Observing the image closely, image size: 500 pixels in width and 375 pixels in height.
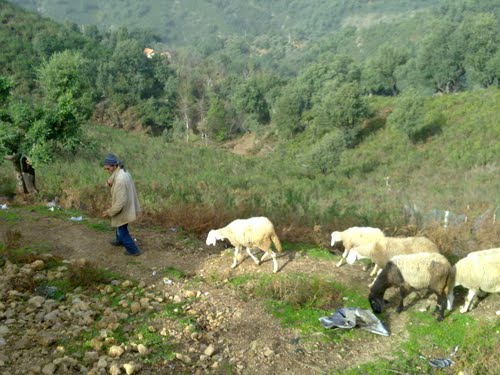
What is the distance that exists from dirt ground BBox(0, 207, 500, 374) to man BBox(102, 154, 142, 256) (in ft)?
1.69

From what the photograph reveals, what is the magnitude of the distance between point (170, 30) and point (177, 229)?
186462 mm

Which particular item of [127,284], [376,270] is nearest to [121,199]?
[127,284]

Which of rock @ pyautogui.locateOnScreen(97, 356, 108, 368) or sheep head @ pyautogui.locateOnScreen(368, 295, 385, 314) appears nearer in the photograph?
rock @ pyautogui.locateOnScreen(97, 356, 108, 368)

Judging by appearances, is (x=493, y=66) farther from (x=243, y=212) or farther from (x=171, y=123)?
(x=243, y=212)

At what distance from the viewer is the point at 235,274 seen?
7.72 m

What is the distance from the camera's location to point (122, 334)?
17.8 feet

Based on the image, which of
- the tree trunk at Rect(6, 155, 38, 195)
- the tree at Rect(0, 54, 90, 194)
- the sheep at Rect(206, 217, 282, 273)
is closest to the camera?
the sheep at Rect(206, 217, 282, 273)

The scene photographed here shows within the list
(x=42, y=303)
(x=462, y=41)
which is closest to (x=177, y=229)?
(x=42, y=303)

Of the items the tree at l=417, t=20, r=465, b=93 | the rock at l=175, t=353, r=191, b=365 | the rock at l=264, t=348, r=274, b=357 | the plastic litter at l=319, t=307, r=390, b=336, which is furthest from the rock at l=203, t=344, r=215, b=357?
the tree at l=417, t=20, r=465, b=93

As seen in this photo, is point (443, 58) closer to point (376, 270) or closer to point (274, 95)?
point (274, 95)

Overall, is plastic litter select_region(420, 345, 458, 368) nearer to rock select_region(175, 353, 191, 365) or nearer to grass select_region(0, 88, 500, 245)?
rock select_region(175, 353, 191, 365)

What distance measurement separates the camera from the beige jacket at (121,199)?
7.68 m

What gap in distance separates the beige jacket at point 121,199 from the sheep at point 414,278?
432 centimetres

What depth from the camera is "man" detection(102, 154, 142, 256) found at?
7.67 m
